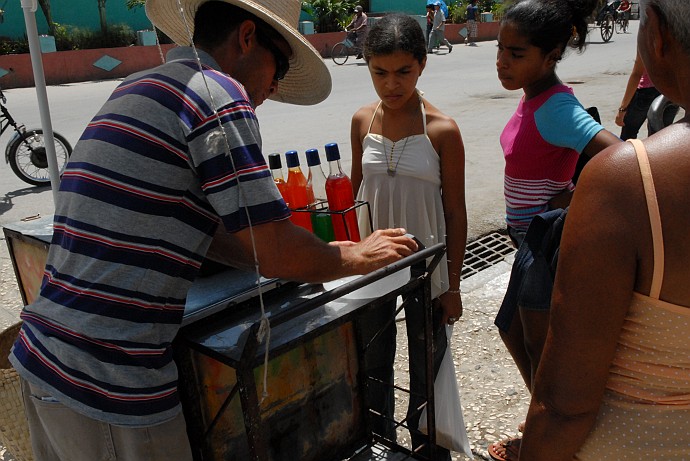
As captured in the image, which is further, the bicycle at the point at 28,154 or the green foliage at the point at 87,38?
the green foliage at the point at 87,38

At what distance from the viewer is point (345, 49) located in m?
17.8

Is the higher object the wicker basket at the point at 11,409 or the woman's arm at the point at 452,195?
the woman's arm at the point at 452,195

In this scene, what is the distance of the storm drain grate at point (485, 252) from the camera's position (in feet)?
13.5

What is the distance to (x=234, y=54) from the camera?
1.46m

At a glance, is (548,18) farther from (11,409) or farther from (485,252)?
(485,252)

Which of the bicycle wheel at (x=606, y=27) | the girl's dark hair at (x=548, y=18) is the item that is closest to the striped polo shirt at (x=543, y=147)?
the girl's dark hair at (x=548, y=18)

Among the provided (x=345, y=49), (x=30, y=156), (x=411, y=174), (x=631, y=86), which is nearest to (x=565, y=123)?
(x=411, y=174)

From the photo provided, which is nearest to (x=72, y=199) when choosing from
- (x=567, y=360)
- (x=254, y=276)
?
(x=254, y=276)

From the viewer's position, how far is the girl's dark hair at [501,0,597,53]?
7.33 ft

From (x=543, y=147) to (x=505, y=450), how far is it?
119cm

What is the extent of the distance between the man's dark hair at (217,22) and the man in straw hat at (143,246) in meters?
0.03

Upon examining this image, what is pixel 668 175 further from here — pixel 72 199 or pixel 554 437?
pixel 72 199

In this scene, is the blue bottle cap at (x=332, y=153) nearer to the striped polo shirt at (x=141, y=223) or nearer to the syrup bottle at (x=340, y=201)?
the syrup bottle at (x=340, y=201)

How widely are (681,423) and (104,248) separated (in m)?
1.14
